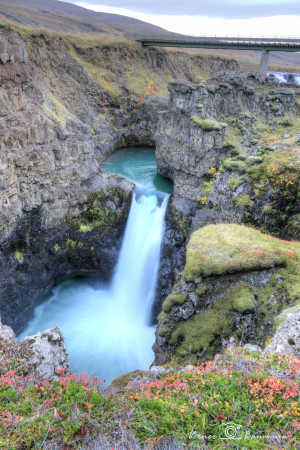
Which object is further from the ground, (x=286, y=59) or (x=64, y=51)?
(x=286, y=59)

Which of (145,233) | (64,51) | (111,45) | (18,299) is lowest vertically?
(18,299)

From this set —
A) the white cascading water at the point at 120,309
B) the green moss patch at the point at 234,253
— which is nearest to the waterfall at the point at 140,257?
the white cascading water at the point at 120,309

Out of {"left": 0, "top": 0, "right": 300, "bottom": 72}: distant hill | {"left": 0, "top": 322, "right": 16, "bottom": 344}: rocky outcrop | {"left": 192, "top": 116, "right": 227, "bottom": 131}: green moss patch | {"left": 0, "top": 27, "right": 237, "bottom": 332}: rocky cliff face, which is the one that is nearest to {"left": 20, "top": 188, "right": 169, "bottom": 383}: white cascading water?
{"left": 0, "top": 27, "right": 237, "bottom": 332}: rocky cliff face

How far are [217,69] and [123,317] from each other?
6373cm

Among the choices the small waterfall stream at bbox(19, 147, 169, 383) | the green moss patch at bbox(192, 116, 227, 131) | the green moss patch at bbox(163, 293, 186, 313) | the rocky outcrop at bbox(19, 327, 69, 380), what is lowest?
the small waterfall stream at bbox(19, 147, 169, 383)

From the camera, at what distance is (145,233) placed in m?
28.8

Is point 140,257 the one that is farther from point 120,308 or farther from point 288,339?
point 288,339

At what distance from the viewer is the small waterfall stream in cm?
2191

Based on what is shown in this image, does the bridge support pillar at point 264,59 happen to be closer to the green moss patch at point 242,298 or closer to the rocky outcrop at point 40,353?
the green moss patch at point 242,298

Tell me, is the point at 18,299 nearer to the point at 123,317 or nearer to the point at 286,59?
the point at 123,317

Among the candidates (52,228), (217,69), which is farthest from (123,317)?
(217,69)

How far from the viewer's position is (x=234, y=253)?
48.1ft

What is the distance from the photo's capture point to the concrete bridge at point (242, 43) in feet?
130

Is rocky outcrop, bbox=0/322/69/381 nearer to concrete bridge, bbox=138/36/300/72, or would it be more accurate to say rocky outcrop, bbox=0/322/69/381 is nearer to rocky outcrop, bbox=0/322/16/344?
rocky outcrop, bbox=0/322/16/344
